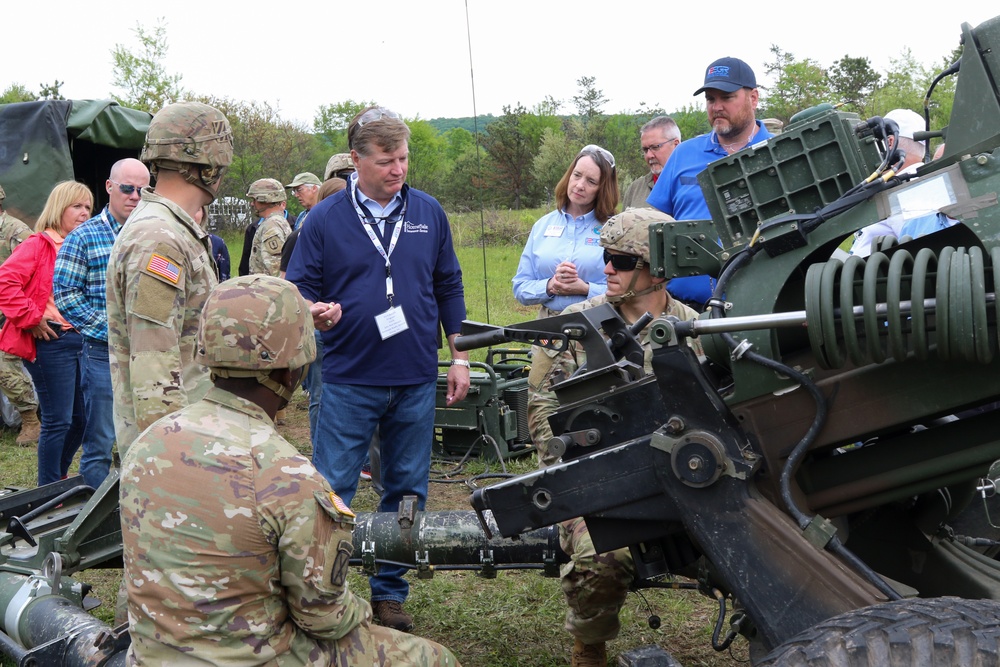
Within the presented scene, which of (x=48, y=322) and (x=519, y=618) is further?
(x=48, y=322)

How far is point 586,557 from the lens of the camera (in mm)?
3756

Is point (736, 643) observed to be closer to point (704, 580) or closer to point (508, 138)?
point (704, 580)

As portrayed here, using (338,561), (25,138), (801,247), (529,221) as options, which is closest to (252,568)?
(338,561)

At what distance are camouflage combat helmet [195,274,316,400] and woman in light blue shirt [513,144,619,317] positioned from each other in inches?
119

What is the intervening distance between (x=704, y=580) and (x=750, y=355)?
0.94m

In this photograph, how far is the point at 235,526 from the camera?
266 centimetres

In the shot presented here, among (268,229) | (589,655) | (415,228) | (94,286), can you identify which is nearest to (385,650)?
(589,655)

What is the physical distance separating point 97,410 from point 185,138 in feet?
8.20

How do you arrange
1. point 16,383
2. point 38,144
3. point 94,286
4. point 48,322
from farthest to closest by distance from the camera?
point 38,144 → point 16,383 → point 48,322 → point 94,286

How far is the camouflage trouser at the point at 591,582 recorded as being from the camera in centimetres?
377

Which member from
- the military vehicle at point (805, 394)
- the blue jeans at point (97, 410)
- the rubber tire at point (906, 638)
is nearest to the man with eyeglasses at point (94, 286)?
the blue jeans at point (97, 410)

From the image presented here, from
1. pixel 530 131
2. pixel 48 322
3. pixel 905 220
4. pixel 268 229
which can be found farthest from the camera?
pixel 530 131

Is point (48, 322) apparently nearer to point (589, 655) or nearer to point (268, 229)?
point (268, 229)

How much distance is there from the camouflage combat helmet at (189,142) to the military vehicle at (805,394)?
1.53 m
